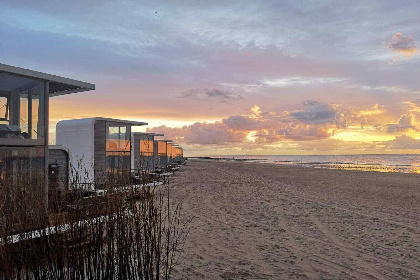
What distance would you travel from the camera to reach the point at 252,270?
591 centimetres

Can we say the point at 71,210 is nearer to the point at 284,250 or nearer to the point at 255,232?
the point at 284,250

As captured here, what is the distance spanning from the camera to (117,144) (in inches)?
635

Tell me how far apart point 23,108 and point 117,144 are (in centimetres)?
842

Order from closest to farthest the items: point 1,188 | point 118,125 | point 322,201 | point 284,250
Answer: point 1,188, point 284,250, point 322,201, point 118,125


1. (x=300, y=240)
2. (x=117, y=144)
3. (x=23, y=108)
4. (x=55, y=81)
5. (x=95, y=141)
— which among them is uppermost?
(x=55, y=81)

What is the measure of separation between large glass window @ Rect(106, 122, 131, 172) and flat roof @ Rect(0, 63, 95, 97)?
6.46 m

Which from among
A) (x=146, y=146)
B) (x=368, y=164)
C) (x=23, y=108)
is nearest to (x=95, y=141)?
(x=23, y=108)

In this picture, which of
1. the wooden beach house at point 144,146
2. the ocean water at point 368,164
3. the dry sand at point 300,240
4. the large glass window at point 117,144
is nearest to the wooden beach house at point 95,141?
the large glass window at point 117,144

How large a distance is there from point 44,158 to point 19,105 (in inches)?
46.0

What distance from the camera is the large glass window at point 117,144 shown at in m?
15.6

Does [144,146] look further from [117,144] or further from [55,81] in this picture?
[55,81]

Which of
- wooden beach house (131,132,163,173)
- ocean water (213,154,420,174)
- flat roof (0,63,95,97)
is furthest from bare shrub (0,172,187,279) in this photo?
ocean water (213,154,420,174)

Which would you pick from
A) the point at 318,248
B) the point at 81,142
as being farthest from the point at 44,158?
the point at 81,142

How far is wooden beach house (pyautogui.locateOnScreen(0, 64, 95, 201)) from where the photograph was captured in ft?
23.4
